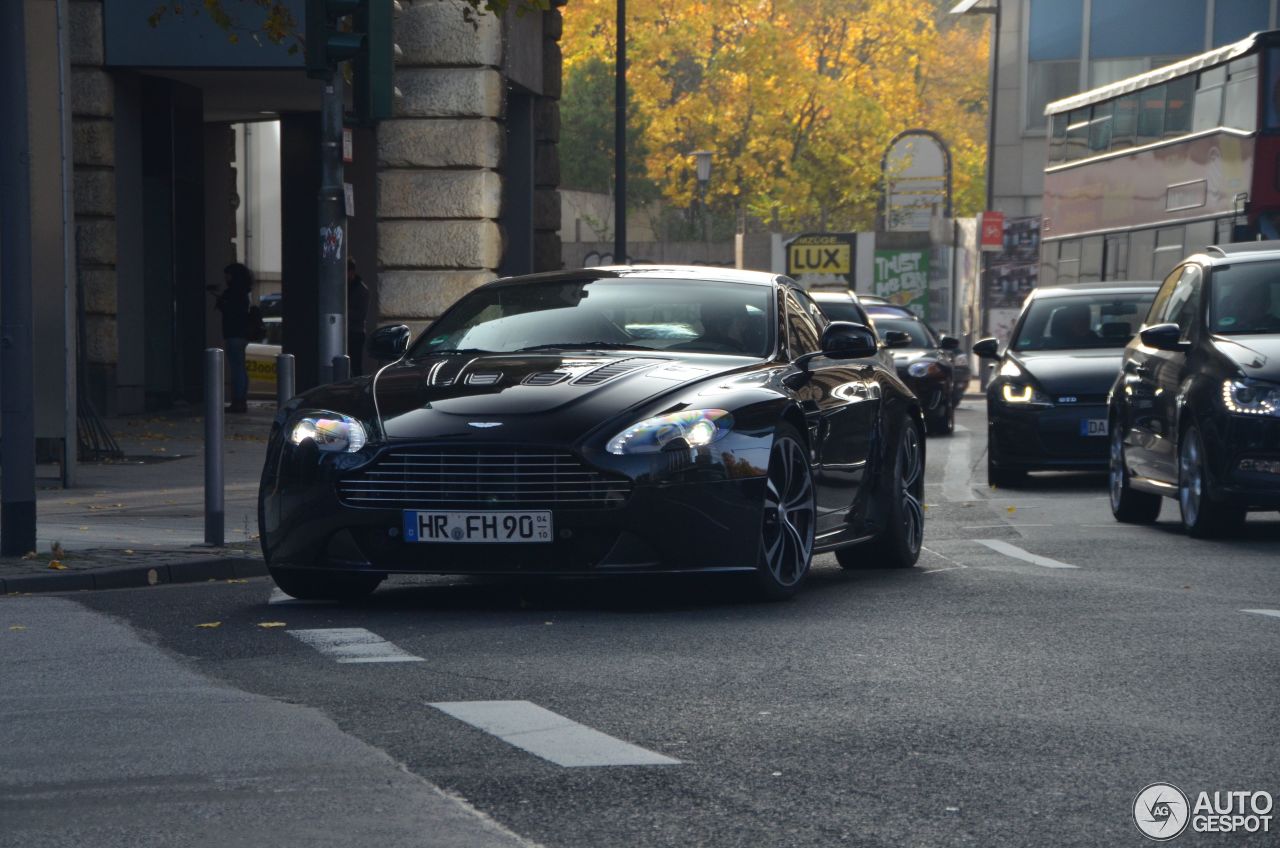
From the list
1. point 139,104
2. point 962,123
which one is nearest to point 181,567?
point 139,104

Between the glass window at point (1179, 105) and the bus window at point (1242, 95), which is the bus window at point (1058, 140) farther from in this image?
the bus window at point (1242, 95)

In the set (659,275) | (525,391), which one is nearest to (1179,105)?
(659,275)

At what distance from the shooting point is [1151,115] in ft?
82.4

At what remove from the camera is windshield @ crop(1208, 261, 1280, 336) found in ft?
41.5

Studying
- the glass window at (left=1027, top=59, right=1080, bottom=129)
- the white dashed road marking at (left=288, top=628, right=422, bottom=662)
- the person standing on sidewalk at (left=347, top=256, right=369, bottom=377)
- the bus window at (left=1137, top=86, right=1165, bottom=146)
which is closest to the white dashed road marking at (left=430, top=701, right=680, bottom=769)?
the white dashed road marking at (left=288, top=628, right=422, bottom=662)

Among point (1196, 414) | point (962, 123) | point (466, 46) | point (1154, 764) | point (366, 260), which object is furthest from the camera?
point (962, 123)

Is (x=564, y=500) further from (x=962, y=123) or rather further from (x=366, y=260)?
(x=962, y=123)

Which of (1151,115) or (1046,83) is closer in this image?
(1151,115)

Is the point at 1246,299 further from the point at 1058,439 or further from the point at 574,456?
the point at 574,456

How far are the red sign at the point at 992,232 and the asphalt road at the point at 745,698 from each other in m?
35.5

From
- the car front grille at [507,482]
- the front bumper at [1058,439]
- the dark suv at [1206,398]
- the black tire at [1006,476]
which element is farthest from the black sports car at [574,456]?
the black tire at [1006,476]

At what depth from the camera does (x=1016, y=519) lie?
45.8 feet

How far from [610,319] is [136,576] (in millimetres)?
2271

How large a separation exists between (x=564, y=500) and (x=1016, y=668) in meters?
1.86
